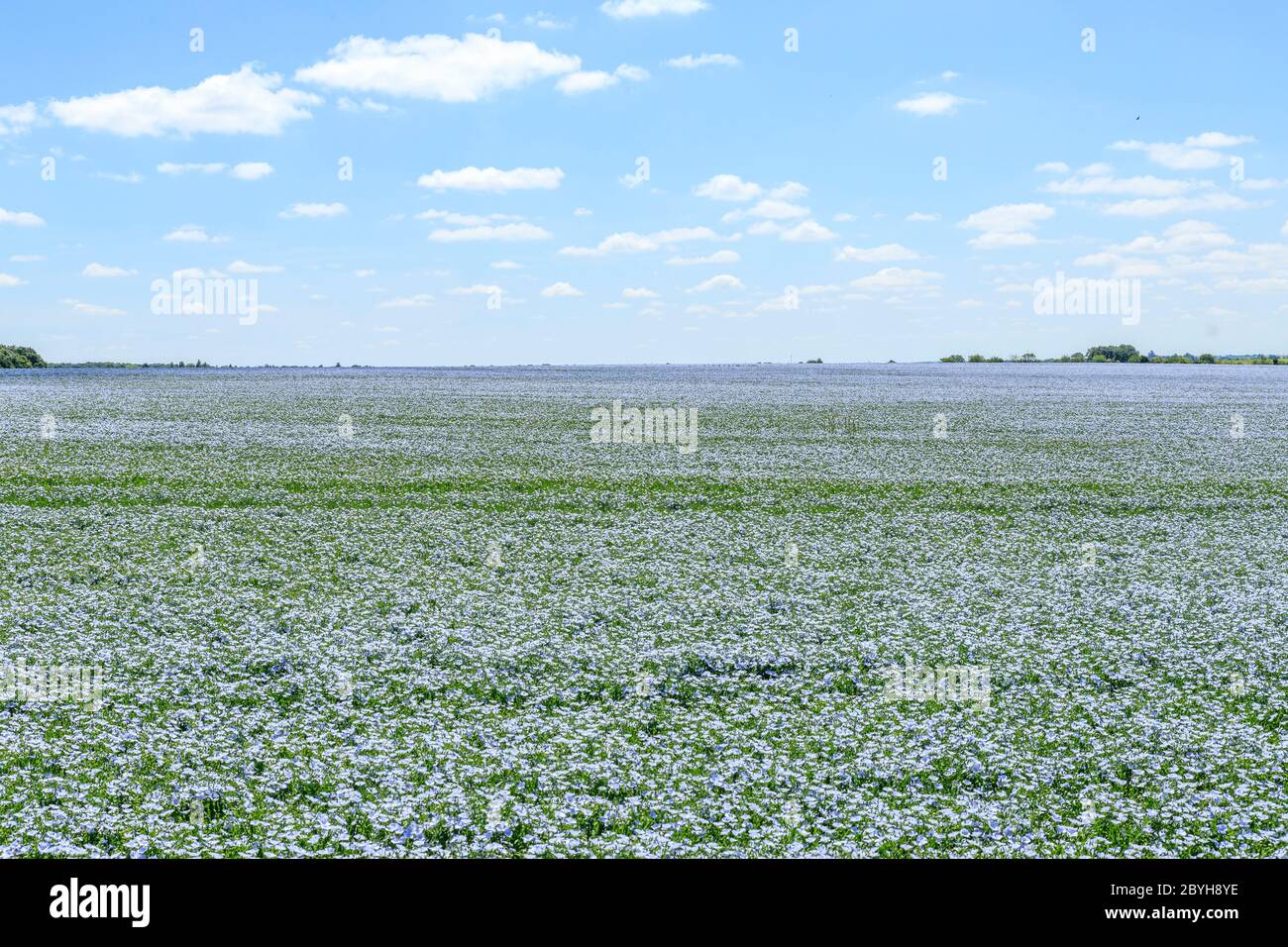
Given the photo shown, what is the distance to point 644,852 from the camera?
9.58m

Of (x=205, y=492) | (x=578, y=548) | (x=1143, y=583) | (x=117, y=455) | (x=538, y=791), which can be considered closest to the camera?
(x=538, y=791)

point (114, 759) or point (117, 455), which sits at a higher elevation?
point (117, 455)

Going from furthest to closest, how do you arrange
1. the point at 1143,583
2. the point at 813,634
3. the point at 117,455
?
the point at 117,455 → the point at 1143,583 → the point at 813,634

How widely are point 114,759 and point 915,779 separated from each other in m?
9.16

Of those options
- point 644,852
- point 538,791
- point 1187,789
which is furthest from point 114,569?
point 1187,789

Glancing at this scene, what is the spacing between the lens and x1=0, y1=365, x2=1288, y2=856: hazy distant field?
10336mm

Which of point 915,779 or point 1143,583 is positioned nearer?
point 915,779

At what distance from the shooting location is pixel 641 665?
50.8 ft

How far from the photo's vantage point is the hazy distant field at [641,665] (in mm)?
10336
